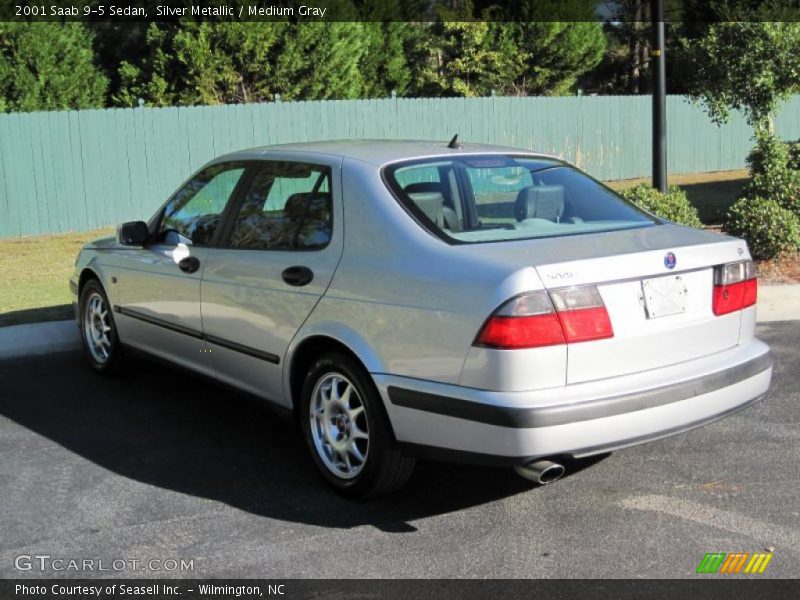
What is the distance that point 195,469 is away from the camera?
5.27 metres

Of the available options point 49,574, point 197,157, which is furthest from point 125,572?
point 197,157

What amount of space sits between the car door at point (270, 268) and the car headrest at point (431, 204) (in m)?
0.40

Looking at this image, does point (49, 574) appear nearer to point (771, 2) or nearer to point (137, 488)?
point (137, 488)

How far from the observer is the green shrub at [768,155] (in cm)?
1234

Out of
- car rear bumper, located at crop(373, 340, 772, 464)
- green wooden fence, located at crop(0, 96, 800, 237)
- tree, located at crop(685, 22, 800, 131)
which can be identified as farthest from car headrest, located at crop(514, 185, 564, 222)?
green wooden fence, located at crop(0, 96, 800, 237)

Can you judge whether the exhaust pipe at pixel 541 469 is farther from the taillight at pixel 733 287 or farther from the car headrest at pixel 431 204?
the car headrest at pixel 431 204

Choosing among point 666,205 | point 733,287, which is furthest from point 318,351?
point 666,205

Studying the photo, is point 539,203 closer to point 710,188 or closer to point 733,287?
point 733,287

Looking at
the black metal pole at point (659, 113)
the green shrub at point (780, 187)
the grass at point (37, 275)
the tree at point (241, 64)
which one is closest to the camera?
the grass at point (37, 275)

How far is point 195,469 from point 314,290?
123 centimetres

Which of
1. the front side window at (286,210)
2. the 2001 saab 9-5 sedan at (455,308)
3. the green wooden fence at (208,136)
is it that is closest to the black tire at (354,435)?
the 2001 saab 9-5 sedan at (455,308)

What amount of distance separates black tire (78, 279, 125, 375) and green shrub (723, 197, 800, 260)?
6.84 meters

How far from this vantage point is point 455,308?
13.6 feet

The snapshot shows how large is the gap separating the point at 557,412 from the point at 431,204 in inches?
50.1
